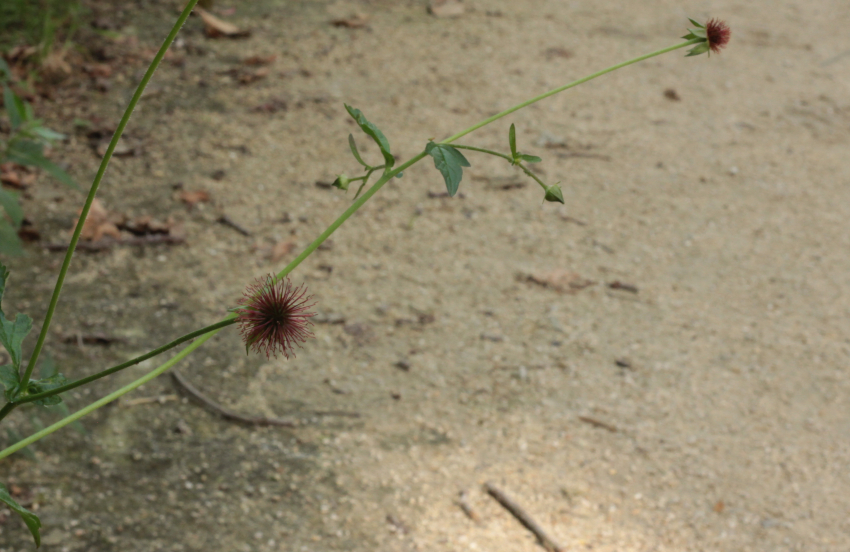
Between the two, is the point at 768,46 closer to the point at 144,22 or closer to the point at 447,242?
the point at 447,242

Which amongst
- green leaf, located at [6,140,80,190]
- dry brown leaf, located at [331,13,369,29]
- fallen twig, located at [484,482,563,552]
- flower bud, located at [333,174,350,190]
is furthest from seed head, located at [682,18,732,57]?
dry brown leaf, located at [331,13,369,29]

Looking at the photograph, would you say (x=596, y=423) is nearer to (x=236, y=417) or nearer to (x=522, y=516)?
(x=522, y=516)

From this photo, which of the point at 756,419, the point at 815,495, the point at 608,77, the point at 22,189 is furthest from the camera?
the point at 608,77

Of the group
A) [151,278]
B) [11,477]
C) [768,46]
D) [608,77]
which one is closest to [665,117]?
[608,77]

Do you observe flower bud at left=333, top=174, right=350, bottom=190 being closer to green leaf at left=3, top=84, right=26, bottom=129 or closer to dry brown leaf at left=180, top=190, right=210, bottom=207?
green leaf at left=3, top=84, right=26, bottom=129

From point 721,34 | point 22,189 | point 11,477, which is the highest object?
point 721,34

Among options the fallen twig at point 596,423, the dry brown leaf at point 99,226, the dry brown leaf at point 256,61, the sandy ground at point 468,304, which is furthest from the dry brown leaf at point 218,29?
the fallen twig at point 596,423

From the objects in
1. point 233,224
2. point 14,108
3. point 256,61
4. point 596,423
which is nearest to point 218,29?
point 256,61

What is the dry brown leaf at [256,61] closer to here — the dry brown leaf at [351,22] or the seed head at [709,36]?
the dry brown leaf at [351,22]
